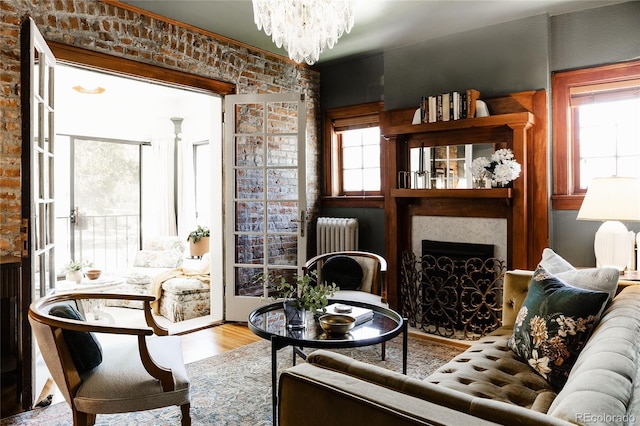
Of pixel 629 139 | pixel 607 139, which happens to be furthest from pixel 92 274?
pixel 629 139

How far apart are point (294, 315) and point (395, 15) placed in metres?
2.66

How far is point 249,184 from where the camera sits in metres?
4.52

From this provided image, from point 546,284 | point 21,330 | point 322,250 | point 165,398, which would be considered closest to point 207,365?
point 21,330

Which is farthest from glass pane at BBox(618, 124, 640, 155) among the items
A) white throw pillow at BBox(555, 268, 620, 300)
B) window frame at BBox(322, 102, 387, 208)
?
window frame at BBox(322, 102, 387, 208)

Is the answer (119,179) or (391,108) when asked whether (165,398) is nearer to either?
(391,108)

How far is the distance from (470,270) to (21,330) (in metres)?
3.40

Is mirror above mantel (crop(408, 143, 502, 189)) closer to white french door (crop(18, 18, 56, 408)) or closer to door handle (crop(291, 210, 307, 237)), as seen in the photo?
door handle (crop(291, 210, 307, 237))

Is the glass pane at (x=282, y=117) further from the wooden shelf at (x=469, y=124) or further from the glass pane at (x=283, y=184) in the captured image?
the wooden shelf at (x=469, y=124)

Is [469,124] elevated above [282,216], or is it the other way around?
[469,124]

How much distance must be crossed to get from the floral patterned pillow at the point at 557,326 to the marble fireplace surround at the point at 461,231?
1971 millimetres

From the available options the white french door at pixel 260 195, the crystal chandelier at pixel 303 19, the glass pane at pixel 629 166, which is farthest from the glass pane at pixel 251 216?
the glass pane at pixel 629 166

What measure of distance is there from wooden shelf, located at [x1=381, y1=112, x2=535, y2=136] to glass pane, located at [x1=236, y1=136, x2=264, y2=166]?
1253 mm

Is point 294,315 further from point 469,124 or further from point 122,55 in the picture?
point 122,55

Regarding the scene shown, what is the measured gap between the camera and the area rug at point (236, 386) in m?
2.50
